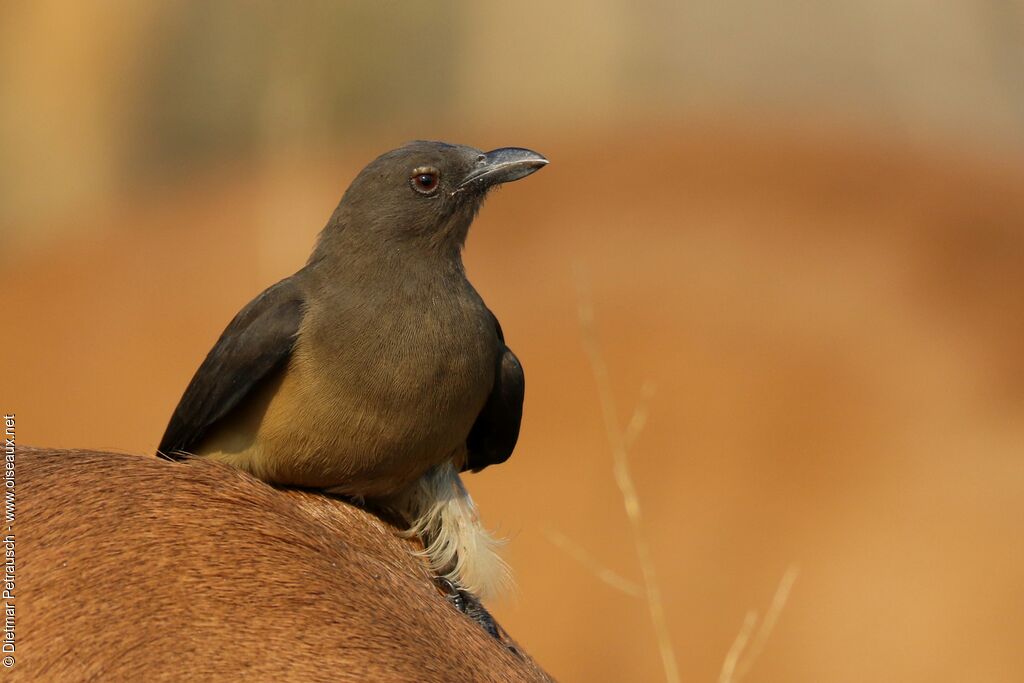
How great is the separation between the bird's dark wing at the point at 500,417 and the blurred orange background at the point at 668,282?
67 centimetres

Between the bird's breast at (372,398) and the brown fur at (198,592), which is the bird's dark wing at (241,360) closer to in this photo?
the bird's breast at (372,398)

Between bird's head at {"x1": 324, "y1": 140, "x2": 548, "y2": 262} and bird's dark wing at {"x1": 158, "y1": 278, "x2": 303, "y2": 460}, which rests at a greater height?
bird's head at {"x1": 324, "y1": 140, "x2": 548, "y2": 262}

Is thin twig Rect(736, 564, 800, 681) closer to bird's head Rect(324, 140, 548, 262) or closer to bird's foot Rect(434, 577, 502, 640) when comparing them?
bird's foot Rect(434, 577, 502, 640)

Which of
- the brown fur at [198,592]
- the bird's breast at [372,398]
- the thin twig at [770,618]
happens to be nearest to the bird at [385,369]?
the bird's breast at [372,398]

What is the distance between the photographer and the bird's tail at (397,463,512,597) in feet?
17.1

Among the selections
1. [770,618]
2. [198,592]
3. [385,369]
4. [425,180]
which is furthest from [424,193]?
[770,618]

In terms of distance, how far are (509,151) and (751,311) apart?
27.1 feet

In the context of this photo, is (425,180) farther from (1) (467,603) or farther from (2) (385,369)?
(1) (467,603)

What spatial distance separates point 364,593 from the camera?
384 cm

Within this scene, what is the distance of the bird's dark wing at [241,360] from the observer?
5066 mm

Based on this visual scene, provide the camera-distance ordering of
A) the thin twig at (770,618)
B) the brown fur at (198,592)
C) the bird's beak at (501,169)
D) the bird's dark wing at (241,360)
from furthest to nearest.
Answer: the thin twig at (770,618)
the bird's beak at (501,169)
the bird's dark wing at (241,360)
the brown fur at (198,592)

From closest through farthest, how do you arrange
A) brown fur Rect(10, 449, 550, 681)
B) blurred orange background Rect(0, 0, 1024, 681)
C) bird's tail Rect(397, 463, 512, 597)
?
brown fur Rect(10, 449, 550, 681) < bird's tail Rect(397, 463, 512, 597) < blurred orange background Rect(0, 0, 1024, 681)

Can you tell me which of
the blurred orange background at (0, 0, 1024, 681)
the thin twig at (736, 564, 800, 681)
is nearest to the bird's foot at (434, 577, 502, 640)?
the blurred orange background at (0, 0, 1024, 681)

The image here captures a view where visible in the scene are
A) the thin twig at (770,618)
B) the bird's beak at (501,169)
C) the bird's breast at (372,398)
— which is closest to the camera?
the bird's breast at (372,398)
